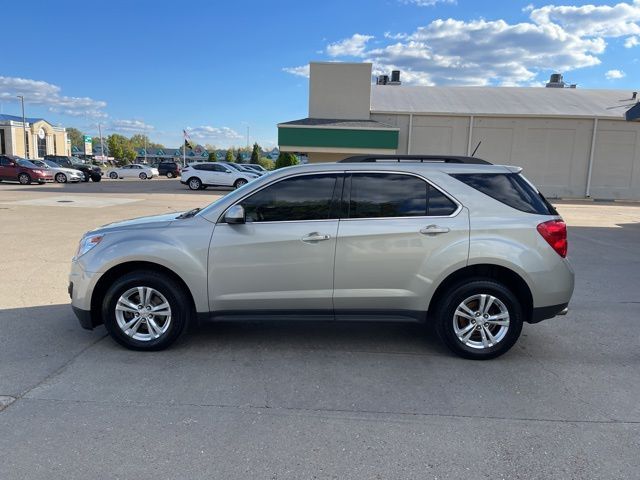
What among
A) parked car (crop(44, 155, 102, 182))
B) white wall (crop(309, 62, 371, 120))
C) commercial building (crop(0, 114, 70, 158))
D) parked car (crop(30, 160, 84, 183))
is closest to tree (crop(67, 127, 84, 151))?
commercial building (crop(0, 114, 70, 158))

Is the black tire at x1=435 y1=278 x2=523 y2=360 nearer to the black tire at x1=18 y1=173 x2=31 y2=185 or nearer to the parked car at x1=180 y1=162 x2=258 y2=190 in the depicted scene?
the parked car at x1=180 y1=162 x2=258 y2=190

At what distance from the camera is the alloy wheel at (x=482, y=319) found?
4168 millimetres

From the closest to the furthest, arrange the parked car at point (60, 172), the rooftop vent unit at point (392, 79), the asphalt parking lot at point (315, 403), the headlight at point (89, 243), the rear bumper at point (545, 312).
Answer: the asphalt parking lot at point (315, 403) → the rear bumper at point (545, 312) → the headlight at point (89, 243) → the parked car at point (60, 172) → the rooftop vent unit at point (392, 79)

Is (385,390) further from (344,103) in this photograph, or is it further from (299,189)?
(344,103)

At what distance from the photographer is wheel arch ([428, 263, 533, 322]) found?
4188 mm

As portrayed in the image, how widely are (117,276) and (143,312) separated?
1.43 ft

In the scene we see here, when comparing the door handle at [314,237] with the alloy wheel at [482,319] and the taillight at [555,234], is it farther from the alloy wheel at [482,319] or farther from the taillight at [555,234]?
the taillight at [555,234]

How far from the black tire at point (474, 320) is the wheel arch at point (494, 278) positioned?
0.17 feet

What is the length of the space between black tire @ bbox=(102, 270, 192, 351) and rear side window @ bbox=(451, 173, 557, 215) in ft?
8.93

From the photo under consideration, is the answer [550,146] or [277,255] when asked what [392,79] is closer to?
[550,146]

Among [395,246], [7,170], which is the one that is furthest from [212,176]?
[395,246]

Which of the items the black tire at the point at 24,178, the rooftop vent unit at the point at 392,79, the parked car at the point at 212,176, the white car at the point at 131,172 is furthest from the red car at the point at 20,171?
the rooftop vent unit at the point at 392,79

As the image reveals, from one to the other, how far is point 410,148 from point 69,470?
25.5 metres

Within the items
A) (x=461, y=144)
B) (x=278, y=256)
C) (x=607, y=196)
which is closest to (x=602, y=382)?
(x=278, y=256)
